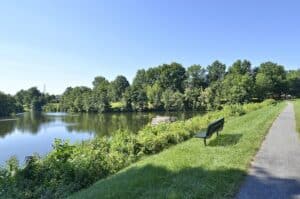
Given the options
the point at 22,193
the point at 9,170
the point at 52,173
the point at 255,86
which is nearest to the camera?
the point at 22,193

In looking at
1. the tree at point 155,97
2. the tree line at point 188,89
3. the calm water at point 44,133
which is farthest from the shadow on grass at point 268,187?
the tree at point 155,97

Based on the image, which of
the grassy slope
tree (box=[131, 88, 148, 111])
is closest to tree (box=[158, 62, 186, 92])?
tree (box=[131, 88, 148, 111])

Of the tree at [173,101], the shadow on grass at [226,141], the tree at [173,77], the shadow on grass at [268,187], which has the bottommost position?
the shadow on grass at [268,187]

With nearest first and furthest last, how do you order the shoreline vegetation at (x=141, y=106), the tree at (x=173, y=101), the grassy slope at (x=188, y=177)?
1. the grassy slope at (x=188, y=177)
2. the shoreline vegetation at (x=141, y=106)
3. the tree at (x=173, y=101)

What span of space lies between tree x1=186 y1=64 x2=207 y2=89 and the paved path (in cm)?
8641

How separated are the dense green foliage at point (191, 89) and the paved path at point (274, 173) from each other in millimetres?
57756

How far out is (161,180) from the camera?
6398 millimetres

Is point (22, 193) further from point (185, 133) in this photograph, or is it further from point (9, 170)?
point (185, 133)

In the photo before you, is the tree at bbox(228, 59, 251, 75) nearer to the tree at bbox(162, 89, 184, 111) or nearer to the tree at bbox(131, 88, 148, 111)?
the tree at bbox(162, 89, 184, 111)

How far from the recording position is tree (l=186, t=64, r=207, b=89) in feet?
315

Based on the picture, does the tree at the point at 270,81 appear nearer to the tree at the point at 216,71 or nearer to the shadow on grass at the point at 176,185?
the tree at the point at 216,71

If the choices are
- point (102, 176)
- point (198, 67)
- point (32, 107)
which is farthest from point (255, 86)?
point (32, 107)

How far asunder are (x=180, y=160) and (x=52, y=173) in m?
4.59

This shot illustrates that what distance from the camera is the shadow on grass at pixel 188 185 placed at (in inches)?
212
